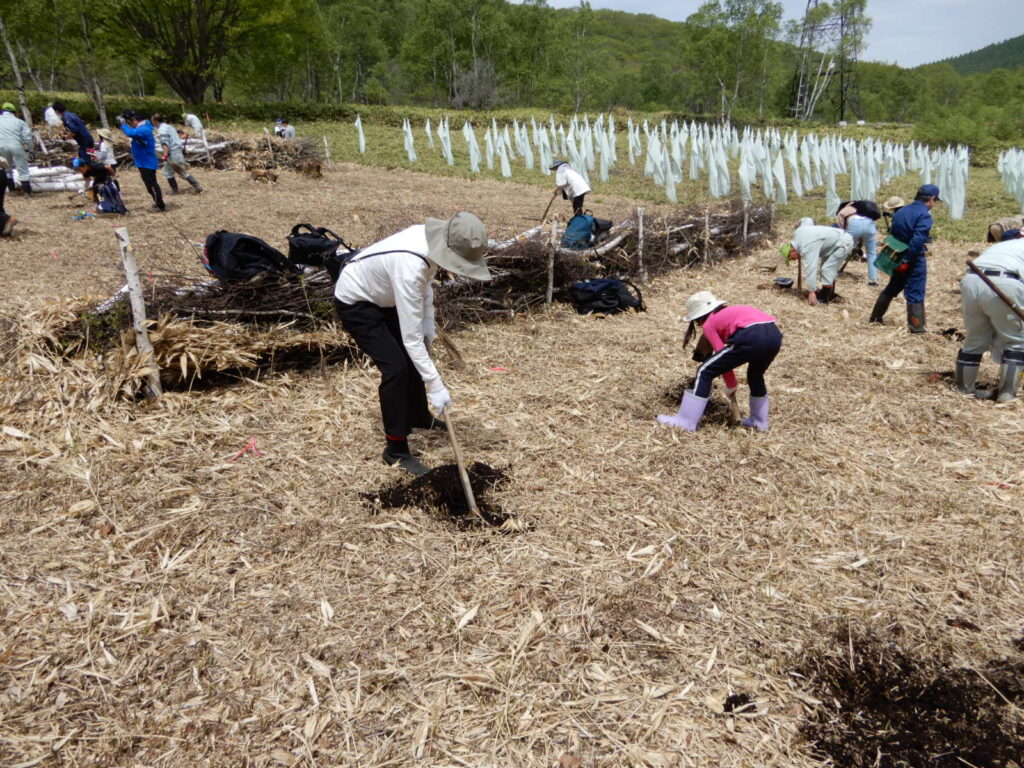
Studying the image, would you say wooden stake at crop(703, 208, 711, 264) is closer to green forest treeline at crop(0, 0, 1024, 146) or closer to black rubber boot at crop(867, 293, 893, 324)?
black rubber boot at crop(867, 293, 893, 324)

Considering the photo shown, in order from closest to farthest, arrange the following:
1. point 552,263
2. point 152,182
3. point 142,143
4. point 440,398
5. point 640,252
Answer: point 440,398, point 552,263, point 640,252, point 142,143, point 152,182

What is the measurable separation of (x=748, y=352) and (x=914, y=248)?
338 cm

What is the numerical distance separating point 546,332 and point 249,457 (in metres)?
3.26

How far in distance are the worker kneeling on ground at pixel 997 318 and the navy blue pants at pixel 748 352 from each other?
5.66ft

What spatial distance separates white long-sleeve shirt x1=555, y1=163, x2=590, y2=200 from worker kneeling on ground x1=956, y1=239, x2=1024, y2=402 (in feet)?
17.3

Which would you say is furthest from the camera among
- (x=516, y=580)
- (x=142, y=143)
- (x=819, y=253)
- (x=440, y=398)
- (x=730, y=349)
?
(x=142, y=143)

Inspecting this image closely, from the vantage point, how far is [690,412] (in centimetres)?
400

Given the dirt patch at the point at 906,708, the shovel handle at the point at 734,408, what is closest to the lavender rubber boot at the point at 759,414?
the shovel handle at the point at 734,408

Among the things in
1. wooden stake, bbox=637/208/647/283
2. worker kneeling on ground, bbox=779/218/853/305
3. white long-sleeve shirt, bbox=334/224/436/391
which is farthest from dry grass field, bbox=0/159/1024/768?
wooden stake, bbox=637/208/647/283

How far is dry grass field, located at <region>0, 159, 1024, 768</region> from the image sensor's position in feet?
6.76

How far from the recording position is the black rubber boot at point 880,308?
640cm

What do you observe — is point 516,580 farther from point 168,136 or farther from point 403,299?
point 168,136

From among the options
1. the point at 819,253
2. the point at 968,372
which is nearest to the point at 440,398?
the point at 968,372

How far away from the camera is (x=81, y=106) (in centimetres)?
2078
